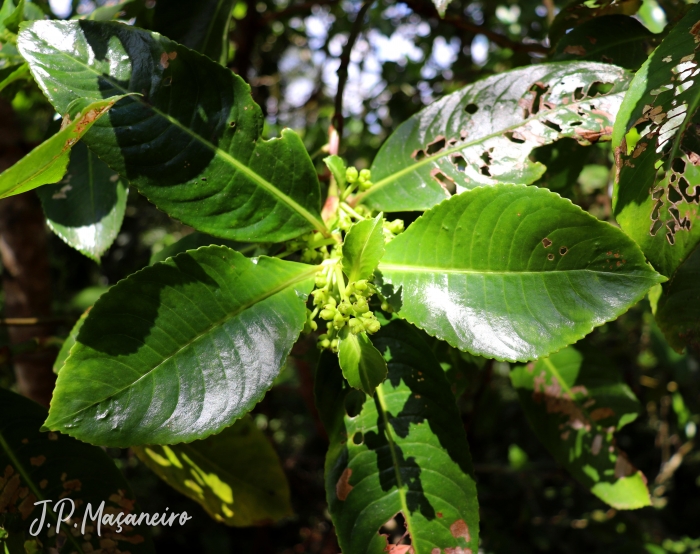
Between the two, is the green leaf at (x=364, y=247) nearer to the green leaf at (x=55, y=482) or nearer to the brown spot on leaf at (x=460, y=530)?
the brown spot on leaf at (x=460, y=530)

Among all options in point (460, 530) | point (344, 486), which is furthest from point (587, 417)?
point (344, 486)

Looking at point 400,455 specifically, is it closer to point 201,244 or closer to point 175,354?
point 175,354

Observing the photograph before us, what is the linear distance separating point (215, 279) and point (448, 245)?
0.41 metres

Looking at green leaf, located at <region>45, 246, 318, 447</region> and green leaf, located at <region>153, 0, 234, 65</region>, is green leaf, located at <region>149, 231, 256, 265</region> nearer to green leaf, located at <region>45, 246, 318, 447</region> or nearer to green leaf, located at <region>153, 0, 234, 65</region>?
green leaf, located at <region>45, 246, 318, 447</region>

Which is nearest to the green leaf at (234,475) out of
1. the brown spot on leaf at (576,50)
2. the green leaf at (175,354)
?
the green leaf at (175,354)

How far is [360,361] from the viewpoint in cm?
91

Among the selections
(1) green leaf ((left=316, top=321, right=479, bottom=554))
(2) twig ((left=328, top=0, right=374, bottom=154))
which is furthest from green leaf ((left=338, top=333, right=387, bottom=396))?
(2) twig ((left=328, top=0, right=374, bottom=154))

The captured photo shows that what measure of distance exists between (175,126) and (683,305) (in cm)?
96

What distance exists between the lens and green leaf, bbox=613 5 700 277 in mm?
866

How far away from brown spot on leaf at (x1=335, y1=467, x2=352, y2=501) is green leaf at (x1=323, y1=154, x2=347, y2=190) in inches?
23.0

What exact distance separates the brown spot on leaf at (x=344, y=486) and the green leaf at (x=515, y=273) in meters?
0.38

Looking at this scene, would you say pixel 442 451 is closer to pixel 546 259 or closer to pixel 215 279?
pixel 546 259

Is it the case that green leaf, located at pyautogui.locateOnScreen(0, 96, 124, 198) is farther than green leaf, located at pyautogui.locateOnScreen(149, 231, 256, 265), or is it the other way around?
green leaf, located at pyautogui.locateOnScreen(149, 231, 256, 265)

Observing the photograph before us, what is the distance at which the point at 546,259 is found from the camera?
0.94 metres
